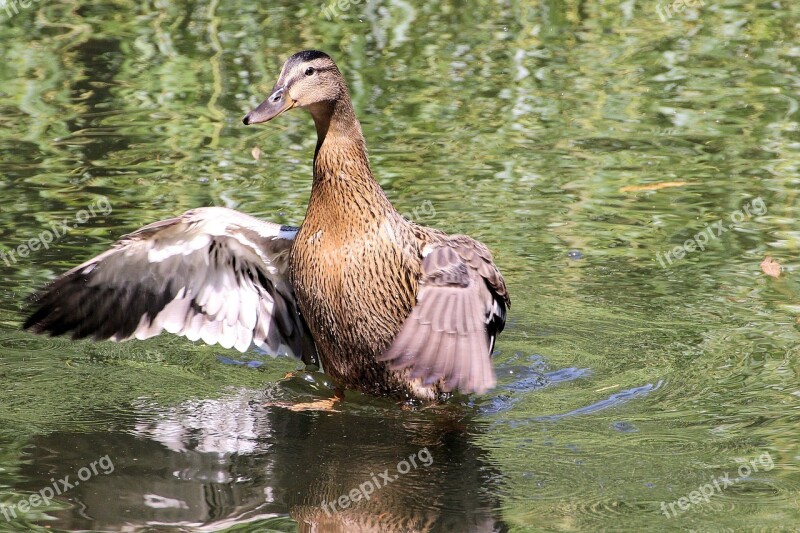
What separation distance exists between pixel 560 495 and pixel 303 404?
2.02 metres

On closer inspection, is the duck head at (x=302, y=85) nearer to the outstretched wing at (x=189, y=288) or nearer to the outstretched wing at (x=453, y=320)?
the outstretched wing at (x=189, y=288)

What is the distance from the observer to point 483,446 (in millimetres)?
6578

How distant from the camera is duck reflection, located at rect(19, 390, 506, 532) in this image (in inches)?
228

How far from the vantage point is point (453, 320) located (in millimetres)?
6453

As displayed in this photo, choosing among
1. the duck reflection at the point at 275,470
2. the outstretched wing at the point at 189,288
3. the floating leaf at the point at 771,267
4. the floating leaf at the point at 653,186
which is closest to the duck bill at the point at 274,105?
the outstretched wing at the point at 189,288

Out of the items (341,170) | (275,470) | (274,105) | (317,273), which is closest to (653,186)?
(341,170)

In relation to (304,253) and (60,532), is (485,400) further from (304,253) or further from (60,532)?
(60,532)

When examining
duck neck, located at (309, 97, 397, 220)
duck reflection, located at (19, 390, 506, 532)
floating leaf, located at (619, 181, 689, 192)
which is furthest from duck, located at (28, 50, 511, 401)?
floating leaf, located at (619, 181, 689, 192)

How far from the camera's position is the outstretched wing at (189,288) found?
7316 millimetres

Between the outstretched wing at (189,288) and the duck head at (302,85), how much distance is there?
2.66 ft

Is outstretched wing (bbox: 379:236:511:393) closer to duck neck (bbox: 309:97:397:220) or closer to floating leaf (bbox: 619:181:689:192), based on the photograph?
duck neck (bbox: 309:97:397:220)

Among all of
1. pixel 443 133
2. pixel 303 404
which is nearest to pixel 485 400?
pixel 303 404

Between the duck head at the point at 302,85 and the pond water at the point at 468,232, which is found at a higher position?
the duck head at the point at 302,85

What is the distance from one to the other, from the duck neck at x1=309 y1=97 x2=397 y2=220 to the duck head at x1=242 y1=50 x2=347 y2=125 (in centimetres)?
11
